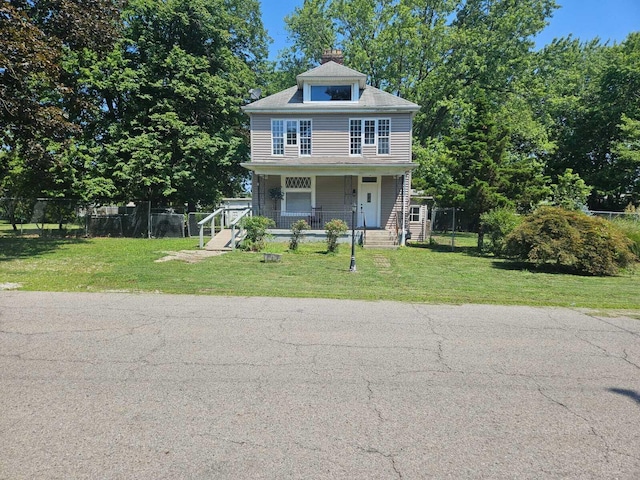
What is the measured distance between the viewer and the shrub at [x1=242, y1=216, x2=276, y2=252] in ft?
54.1

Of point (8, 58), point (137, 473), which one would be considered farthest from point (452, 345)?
point (8, 58)

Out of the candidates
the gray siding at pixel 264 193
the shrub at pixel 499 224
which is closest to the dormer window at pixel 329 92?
the gray siding at pixel 264 193

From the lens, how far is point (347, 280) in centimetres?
1088

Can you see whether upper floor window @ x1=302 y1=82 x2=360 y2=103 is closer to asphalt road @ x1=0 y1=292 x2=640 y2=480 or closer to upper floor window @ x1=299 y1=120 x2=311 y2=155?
upper floor window @ x1=299 y1=120 x2=311 y2=155

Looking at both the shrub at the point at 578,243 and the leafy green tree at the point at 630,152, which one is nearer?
the shrub at the point at 578,243

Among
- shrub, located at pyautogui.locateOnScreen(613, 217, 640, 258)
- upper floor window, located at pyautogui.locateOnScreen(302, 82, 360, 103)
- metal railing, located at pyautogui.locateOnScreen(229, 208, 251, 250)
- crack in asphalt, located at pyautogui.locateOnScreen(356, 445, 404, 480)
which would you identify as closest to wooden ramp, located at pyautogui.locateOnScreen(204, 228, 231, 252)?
metal railing, located at pyautogui.locateOnScreen(229, 208, 251, 250)

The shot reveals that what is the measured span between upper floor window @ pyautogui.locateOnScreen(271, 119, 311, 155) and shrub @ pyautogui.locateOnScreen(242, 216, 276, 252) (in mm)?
6638

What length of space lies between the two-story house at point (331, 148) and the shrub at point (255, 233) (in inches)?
194

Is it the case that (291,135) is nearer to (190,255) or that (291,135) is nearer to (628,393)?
(190,255)

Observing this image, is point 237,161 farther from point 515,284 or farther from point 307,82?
point 515,284

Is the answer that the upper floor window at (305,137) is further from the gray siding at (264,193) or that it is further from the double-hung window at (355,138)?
the double-hung window at (355,138)

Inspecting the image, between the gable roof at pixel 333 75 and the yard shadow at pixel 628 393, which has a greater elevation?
the gable roof at pixel 333 75

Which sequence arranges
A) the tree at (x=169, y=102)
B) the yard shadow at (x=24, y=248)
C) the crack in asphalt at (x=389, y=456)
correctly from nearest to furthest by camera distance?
1. the crack in asphalt at (x=389, y=456)
2. the yard shadow at (x=24, y=248)
3. the tree at (x=169, y=102)

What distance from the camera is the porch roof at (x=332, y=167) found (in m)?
19.7
